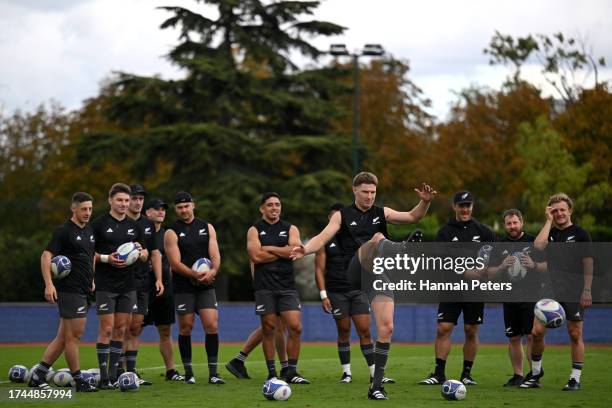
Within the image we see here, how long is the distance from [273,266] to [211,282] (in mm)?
867

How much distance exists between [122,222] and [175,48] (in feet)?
89.4

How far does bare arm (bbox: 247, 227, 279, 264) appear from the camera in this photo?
1399 centimetres

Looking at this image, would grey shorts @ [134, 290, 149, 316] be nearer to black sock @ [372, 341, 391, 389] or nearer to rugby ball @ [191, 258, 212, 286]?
rugby ball @ [191, 258, 212, 286]

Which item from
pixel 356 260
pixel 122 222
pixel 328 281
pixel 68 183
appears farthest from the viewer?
pixel 68 183

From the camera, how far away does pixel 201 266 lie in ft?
46.0

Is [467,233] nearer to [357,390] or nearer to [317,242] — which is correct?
[357,390]

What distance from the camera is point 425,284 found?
49.5ft

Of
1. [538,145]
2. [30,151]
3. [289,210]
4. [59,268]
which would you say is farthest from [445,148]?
[59,268]

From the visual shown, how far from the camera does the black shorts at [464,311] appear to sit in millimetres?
13664

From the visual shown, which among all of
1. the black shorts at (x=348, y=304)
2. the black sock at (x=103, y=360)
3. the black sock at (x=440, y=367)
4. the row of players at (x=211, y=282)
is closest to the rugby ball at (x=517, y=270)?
the row of players at (x=211, y=282)

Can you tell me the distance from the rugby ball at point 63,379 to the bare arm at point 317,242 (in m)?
3.62

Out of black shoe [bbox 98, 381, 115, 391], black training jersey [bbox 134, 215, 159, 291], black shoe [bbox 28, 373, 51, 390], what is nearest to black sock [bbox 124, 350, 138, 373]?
black training jersey [bbox 134, 215, 159, 291]

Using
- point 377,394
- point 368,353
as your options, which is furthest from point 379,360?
point 368,353

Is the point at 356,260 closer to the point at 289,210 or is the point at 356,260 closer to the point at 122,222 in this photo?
the point at 122,222
